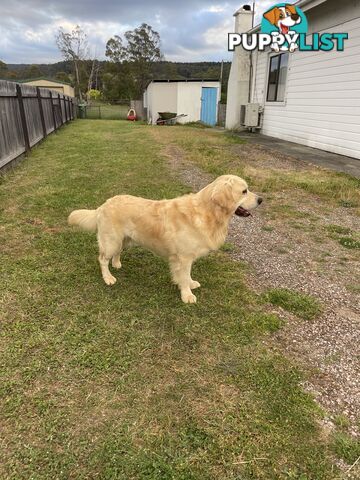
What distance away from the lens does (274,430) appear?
6.36 ft

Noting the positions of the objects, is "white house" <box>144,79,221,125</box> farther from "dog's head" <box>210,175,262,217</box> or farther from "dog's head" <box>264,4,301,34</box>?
"dog's head" <box>210,175,262,217</box>

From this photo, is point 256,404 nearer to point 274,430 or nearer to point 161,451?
point 274,430

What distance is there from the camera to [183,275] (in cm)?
313

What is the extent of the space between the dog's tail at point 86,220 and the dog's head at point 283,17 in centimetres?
1122

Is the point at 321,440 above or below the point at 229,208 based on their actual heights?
below

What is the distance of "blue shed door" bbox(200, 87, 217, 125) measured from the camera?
25.3 m

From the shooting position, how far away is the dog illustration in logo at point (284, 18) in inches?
439

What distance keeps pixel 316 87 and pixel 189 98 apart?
16448 mm

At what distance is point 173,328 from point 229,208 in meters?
1.12

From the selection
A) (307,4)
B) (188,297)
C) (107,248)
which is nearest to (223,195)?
(188,297)

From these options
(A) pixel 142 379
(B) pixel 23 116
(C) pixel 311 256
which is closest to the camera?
(A) pixel 142 379

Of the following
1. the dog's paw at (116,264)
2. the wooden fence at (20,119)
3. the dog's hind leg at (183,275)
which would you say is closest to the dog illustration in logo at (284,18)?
the wooden fence at (20,119)

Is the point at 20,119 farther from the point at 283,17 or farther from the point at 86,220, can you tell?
the point at 283,17

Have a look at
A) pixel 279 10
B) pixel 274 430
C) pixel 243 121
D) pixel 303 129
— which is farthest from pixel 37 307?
pixel 243 121
